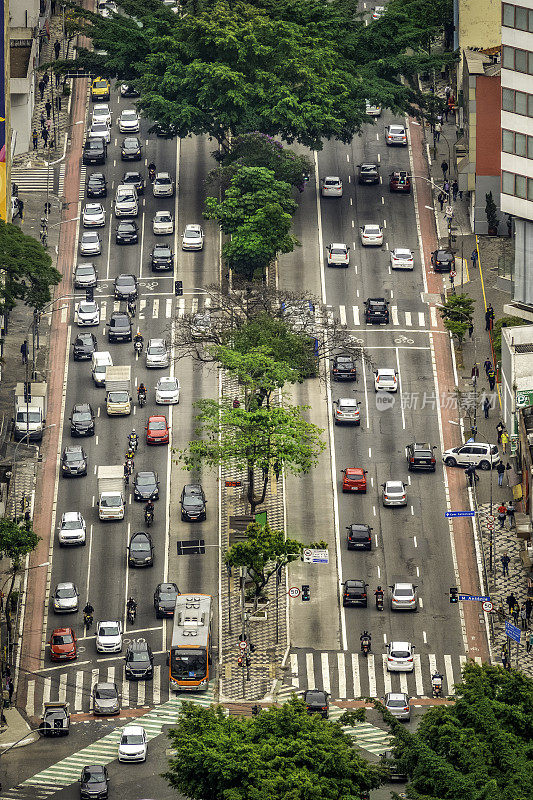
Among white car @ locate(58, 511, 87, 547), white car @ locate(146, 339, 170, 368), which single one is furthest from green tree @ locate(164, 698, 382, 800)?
white car @ locate(146, 339, 170, 368)

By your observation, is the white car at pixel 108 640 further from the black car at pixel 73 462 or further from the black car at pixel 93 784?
the black car at pixel 73 462

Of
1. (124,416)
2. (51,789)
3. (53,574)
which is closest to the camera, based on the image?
(51,789)

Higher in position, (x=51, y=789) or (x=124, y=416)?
(x=124, y=416)

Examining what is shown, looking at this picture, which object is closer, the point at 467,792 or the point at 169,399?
the point at 467,792

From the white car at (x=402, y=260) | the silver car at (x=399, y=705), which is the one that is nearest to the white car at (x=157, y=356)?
the white car at (x=402, y=260)

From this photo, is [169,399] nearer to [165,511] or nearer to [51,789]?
[165,511]

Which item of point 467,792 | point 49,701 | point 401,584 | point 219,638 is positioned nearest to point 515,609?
point 401,584
